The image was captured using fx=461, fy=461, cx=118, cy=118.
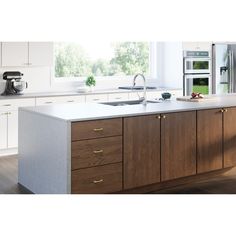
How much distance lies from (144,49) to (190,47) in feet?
3.02

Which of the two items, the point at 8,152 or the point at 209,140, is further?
the point at 8,152

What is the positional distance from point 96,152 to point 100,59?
13.0 feet

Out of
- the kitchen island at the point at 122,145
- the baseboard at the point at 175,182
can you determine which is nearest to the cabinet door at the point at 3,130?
the kitchen island at the point at 122,145

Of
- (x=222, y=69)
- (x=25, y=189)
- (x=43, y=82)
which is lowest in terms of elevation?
(x=25, y=189)

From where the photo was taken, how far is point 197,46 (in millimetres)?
7844

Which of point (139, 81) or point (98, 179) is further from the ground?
point (139, 81)

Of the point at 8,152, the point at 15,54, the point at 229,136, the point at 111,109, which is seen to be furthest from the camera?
the point at 15,54

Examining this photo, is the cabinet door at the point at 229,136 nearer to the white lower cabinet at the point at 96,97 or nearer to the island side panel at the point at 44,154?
the island side panel at the point at 44,154

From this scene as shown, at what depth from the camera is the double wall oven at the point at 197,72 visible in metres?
7.80

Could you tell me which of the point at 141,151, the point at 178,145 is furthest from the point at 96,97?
the point at 141,151

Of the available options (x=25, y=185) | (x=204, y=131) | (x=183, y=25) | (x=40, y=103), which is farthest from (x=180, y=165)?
(x=40, y=103)

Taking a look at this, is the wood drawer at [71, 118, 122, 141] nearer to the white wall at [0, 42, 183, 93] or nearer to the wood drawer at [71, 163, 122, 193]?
the wood drawer at [71, 163, 122, 193]

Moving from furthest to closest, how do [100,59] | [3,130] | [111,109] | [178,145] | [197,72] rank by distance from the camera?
[197,72] → [100,59] → [3,130] → [178,145] → [111,109]

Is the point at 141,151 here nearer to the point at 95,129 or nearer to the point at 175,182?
the point at 95,129
